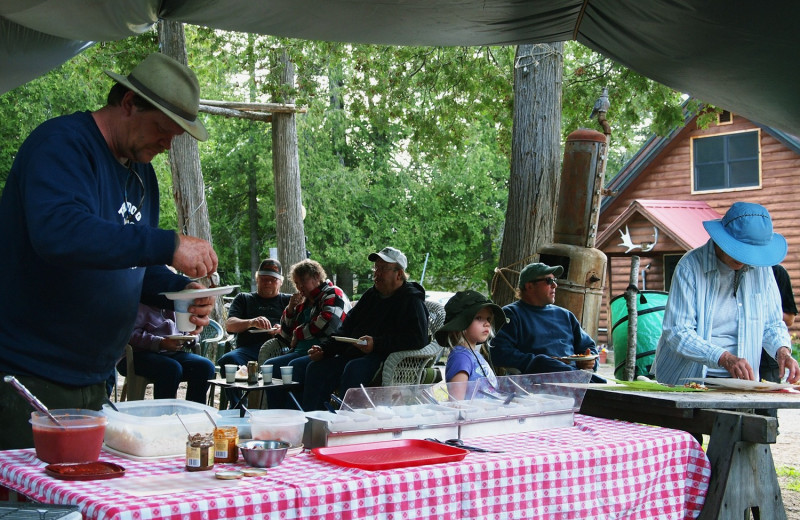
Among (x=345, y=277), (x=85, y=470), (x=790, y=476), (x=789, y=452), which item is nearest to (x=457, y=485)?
(x=85, y=470)

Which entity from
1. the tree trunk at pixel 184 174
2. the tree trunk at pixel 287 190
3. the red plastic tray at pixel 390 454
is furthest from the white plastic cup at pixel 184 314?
the tree trunk at pixel 287 190

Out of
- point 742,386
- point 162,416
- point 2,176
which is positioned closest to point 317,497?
point 162,416

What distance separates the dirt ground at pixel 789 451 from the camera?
546 cm

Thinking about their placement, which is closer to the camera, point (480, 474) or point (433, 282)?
point (480, 474)

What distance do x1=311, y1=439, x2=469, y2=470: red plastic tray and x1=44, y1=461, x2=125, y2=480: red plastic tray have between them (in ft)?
1.83

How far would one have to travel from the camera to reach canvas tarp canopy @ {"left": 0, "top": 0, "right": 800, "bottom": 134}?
3924 mm

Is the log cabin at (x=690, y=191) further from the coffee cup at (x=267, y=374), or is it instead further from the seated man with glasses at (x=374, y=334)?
the coffee cup at (x=267, y=374)

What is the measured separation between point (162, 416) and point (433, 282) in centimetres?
3108

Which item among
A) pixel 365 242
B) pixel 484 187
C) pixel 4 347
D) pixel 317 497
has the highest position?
pixel 484 187

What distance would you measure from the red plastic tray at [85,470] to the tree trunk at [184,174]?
29.8ft

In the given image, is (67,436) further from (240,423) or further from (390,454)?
(390,454)

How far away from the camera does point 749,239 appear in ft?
13.2

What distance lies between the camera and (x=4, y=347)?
91.1 inches

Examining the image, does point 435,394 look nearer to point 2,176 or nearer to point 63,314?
point 63,314
